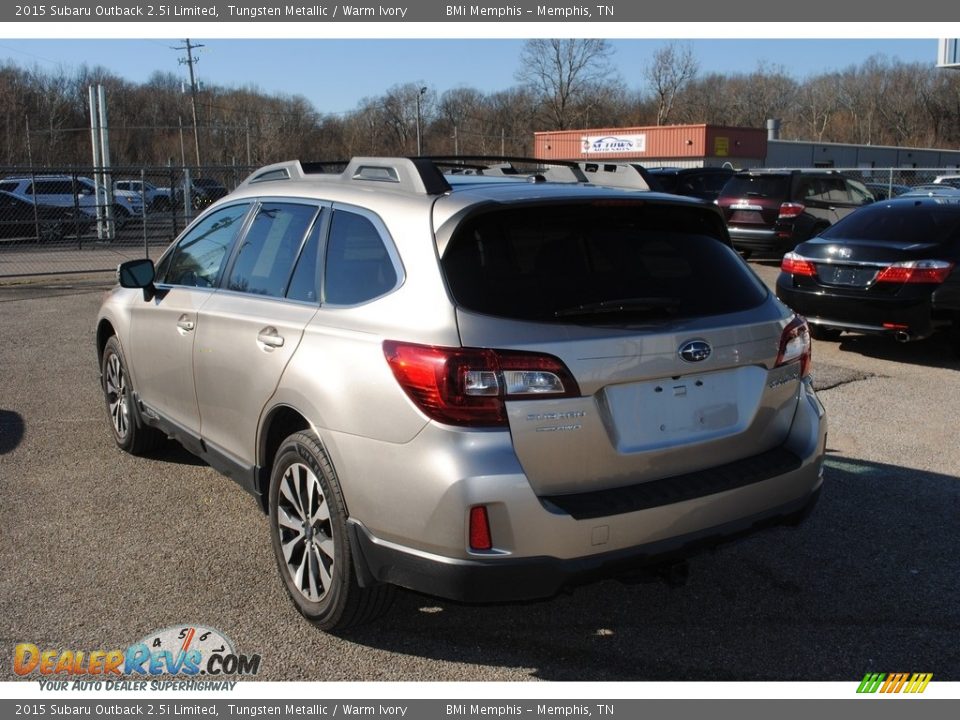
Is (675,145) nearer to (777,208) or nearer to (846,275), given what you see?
(777,208)

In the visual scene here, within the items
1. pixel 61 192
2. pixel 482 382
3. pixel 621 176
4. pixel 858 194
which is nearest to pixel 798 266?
pixel 621 176

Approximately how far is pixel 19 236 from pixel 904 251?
71.6 ft

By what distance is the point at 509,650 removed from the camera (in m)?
3.53

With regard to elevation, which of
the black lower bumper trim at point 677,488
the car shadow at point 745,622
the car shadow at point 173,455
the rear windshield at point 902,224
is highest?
the rear windshield at point 902,224

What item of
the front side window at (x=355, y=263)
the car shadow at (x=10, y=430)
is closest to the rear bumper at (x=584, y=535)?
the front side window at (x=355, y=263)

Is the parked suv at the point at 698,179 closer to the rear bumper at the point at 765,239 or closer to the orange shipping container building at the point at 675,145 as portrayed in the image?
the rear bumper at the point at 765,239

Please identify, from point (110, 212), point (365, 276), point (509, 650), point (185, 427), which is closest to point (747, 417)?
point (509, 650)

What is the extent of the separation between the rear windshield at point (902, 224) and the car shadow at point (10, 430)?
300 inches

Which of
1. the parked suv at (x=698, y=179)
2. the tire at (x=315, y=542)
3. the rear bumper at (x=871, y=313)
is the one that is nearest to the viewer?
the tire at (x=315, y=542)

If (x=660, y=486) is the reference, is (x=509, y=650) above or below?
below

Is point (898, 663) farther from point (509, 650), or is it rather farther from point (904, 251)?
point (904, 251)

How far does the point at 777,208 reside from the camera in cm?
1633

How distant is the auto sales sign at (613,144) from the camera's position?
59156mm

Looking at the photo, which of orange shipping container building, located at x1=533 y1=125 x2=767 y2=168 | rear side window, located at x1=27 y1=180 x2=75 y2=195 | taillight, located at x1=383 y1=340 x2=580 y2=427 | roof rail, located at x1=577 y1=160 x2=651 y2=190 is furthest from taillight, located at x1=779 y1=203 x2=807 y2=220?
orange shipping container building, located at x1=533 y1=125 x2=767 y2=168
